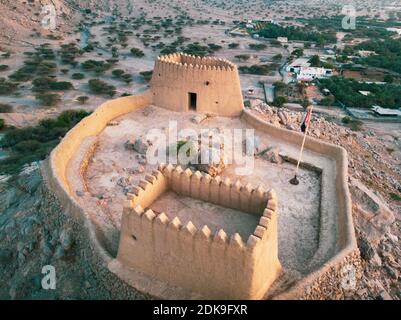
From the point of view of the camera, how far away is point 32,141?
2603 cm

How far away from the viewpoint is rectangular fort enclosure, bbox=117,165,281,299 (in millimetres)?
8492

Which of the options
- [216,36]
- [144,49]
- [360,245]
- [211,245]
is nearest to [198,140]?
[360,245]

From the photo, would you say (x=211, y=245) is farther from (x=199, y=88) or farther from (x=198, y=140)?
(x=199, y=88)

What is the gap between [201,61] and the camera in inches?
779

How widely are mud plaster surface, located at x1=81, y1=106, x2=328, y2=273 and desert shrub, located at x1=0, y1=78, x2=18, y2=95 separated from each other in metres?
24.2

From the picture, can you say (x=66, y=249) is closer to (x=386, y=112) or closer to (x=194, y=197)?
(x=194, y=197)

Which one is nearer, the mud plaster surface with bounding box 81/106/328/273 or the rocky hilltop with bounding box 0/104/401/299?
the mud plaster surface with bounding box 81/106/328/273

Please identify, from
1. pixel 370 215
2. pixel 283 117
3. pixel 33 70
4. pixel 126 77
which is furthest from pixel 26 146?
pixel 33 70

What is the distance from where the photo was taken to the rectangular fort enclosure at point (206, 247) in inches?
334

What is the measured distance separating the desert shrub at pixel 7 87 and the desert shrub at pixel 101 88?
23.2 ft

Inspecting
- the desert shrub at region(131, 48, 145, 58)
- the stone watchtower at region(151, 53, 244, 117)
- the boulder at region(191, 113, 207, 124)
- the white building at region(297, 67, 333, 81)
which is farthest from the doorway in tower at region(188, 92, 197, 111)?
the desert shrub at region(131, 48, 145, 58)

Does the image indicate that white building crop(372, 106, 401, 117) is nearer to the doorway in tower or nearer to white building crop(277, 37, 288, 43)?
the doorway in tower

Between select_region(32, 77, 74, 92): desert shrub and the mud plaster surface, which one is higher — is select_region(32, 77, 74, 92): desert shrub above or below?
below

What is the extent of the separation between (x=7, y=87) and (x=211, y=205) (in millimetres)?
34267
